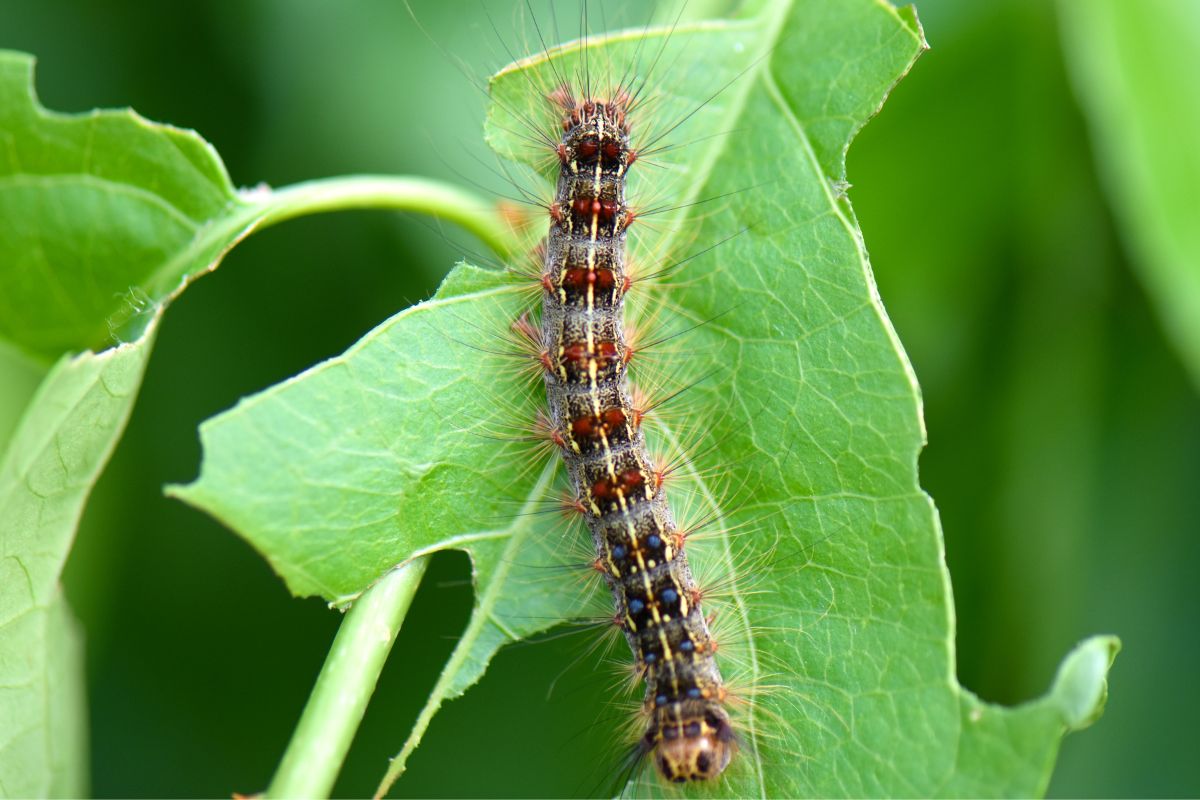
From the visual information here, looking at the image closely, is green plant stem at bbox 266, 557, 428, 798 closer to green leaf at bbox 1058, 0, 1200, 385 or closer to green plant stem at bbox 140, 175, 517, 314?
green plant stem at bbox 140, 175, 517, 314

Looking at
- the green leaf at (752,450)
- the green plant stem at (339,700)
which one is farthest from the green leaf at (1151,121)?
the green plant stem at (339,700)

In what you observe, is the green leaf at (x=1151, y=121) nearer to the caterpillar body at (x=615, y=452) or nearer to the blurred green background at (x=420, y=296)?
the blurred green background at (x=420, y=296)

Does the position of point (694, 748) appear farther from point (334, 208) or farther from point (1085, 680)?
point (334, 208)

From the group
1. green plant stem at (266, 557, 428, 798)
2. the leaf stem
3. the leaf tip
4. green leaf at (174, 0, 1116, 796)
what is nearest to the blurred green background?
the leaf stem

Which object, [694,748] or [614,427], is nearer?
[694,748]

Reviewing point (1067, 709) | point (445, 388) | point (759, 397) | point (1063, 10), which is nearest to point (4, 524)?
point (445, 388)

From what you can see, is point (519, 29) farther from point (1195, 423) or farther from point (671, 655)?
point (1195, 423)

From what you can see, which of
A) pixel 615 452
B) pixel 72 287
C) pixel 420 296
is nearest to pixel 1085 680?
pixel 615 452
